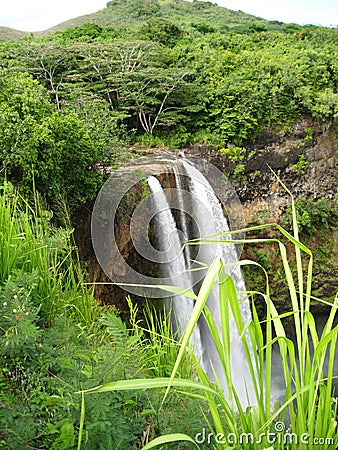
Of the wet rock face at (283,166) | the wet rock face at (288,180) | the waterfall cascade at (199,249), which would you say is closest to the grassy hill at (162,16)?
the wet rock face at (283,166)

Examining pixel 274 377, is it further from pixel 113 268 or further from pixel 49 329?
pixel 49 329

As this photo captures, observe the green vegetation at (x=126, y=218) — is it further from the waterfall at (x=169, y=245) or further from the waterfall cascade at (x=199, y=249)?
the waterfall cascade at (x=199, y=249)

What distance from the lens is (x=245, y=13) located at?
24.4 meters

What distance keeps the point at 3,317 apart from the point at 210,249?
21.3 ft

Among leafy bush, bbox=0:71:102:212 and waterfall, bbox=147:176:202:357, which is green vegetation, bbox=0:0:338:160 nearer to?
waterfall, bbox=147:176:202:357

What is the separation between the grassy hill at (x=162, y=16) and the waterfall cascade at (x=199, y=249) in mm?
12943

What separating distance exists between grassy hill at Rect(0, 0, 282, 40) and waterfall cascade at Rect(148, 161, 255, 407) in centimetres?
1294

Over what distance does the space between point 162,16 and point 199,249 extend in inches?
638

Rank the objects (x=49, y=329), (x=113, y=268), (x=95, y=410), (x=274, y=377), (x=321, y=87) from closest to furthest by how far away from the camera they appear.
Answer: (x=95, y=410)
(x=49, y=329)
(x=113, y=268)
(x=274, y=377)
(x=321, y=87)

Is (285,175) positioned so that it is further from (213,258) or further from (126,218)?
(126,218)

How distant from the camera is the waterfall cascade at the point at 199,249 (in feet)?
23.2

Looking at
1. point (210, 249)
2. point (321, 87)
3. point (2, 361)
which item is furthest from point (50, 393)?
point (321, 87)

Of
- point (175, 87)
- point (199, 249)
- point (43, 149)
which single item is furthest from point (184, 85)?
point (43, 149)

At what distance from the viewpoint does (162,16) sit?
20656 millimetres
